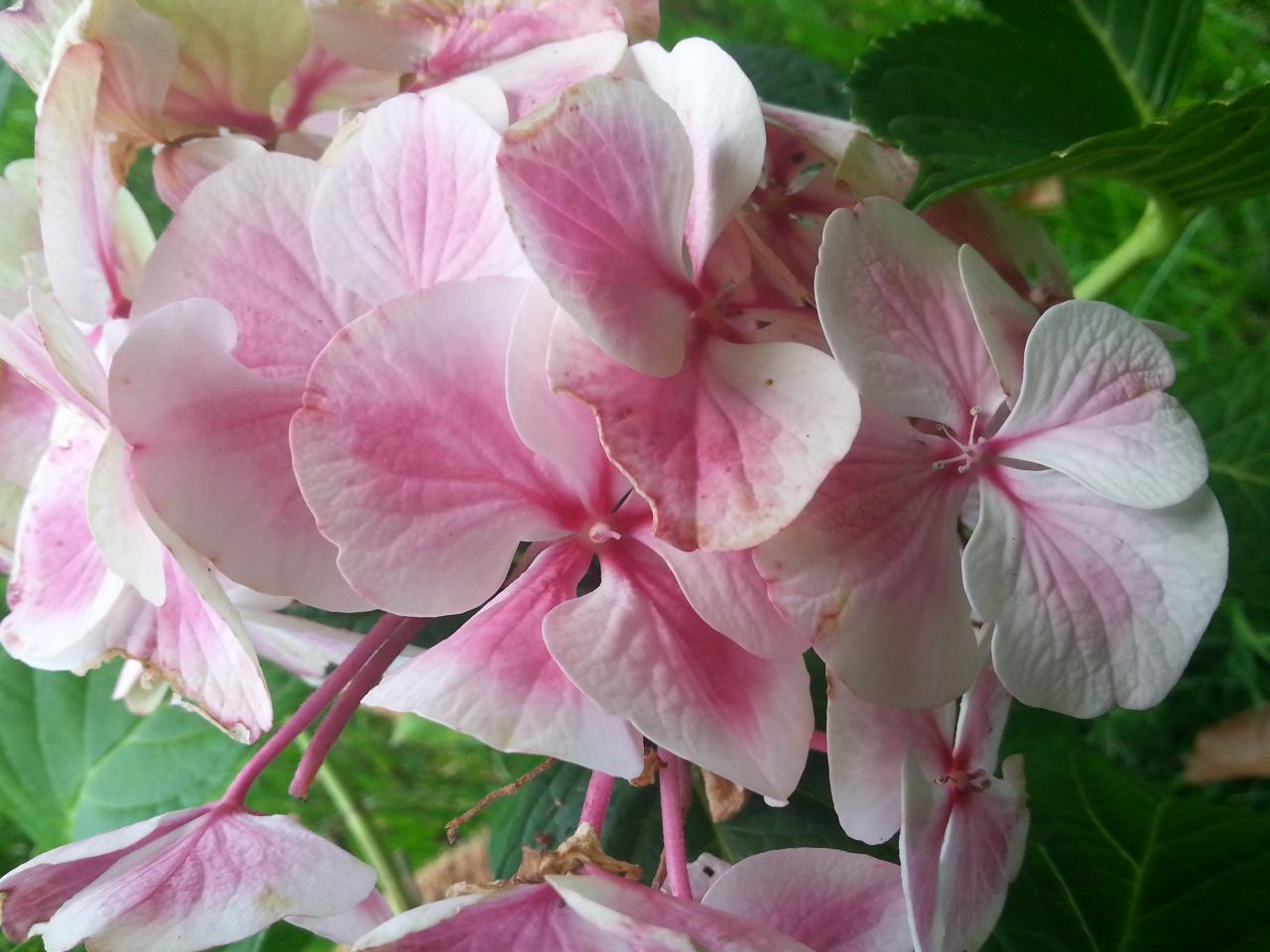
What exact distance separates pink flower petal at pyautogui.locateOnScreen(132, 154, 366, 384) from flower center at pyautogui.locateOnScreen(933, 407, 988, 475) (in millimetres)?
A: 183

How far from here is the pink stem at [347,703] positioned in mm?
368

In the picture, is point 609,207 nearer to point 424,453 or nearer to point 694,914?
point 424,453

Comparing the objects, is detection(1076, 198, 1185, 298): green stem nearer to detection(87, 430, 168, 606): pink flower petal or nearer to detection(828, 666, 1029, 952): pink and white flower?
detection(828, 666, 1029, 952): pink and white flower

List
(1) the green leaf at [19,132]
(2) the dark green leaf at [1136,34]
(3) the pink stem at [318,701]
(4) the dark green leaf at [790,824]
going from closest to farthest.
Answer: (3) the pink stem at [318,701]
(4) the dark green leaf at [790,824]
(2) the dark green leaf at [1136,34]
(1) the green leaf at [19,132]

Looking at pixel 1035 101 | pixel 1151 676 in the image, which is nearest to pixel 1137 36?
pixel 1035 101

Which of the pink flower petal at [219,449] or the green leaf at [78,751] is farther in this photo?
the green leaf at [78,751]

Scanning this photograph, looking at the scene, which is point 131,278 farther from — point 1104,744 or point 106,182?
point 1104,744

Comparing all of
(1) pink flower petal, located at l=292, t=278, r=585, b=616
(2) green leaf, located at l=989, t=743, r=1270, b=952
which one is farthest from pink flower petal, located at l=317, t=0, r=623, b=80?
(2) green leaf, located at l=989, t=743, r=1270, b=952

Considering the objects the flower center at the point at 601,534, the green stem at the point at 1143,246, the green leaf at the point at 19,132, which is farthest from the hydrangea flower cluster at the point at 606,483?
the green leaf at the point at 19,132

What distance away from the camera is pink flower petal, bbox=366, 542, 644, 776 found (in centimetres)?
29

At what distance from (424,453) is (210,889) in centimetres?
14

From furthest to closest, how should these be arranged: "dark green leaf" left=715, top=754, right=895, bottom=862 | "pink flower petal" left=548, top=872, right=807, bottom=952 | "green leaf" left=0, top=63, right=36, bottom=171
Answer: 1. "green leaf" left=0, top=63, right=36, bottom=171
2. "dark green leaf" left=715, top=754, right=895, bottom=862
3. "pink flower petal" left=548, top=872, right=807, bottom=952

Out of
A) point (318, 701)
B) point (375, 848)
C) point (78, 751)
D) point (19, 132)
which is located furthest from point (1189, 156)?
point (19, 132)

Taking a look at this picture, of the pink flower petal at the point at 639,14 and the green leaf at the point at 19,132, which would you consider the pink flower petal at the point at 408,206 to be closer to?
the pink flower petal at the point at 639,14
